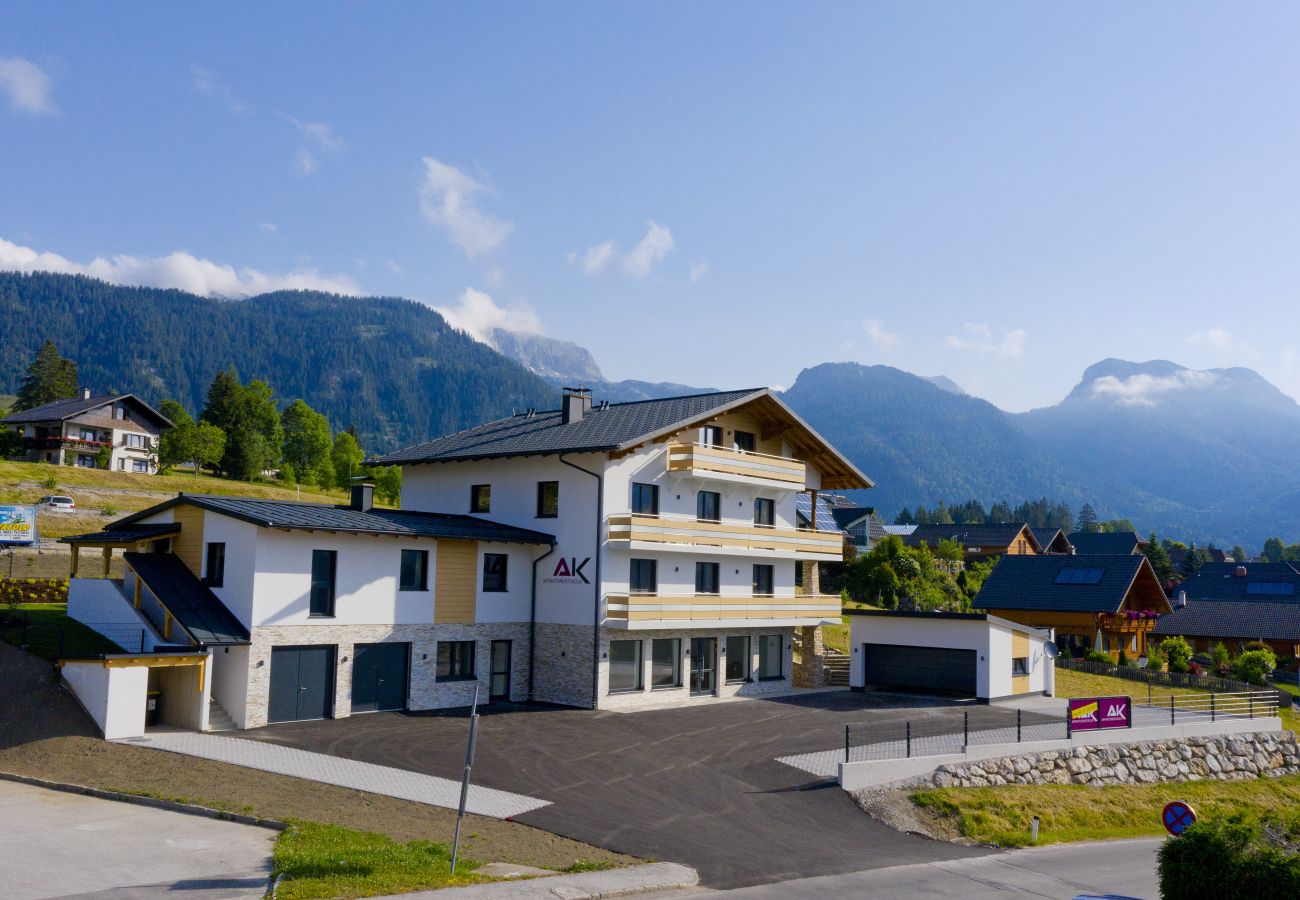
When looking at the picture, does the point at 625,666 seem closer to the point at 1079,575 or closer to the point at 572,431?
the point at 572,431

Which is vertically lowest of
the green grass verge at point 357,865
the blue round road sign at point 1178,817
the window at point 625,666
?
the green grass verge at point 357,865

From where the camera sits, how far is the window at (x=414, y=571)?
3275cm

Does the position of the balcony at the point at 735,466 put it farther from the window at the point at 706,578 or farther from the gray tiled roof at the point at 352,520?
the gray tiled roof at the point at 352,520

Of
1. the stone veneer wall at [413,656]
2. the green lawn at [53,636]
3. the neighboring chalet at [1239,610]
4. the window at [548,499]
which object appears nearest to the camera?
the green lawn at [53,636]

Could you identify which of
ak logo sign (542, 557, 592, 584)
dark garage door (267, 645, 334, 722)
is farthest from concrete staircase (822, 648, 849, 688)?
dark garage door (267, 645, 334, 722)

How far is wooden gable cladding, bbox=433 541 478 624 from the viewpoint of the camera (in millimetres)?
33594

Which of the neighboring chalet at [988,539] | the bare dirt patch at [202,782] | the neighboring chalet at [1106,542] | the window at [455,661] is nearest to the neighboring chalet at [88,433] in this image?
the window at [455,661]

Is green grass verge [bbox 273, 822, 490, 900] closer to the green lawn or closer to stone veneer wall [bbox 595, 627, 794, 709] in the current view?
the green lawn

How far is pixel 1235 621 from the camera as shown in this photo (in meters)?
67.0

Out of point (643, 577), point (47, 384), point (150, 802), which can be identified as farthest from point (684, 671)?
point (47, 384)

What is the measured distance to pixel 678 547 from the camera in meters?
36.8

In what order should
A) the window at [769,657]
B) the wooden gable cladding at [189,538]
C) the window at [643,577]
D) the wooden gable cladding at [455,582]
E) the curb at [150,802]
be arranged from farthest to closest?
the window at [769,657], the window at [643,577], the wooden gable cladding at [455,582], the wooden gable cladding at [189,538], the curb at [150,802]

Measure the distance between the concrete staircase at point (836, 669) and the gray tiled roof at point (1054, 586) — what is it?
21.3 meters

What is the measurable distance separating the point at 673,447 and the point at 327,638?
13820mm
